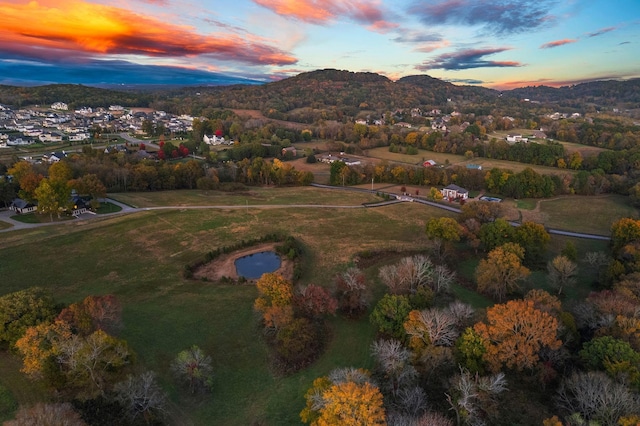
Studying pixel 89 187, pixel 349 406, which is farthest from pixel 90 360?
pixel 89 187

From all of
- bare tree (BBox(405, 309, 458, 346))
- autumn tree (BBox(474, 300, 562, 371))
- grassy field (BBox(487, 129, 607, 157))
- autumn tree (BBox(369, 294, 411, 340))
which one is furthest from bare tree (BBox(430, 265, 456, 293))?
grassy field (BBox(487, 129, 607, 157))

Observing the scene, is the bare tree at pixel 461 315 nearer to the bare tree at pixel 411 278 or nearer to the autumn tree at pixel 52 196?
the bare tree at pixel 411 278

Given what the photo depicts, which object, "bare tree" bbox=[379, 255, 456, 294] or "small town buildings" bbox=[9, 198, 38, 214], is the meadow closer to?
"bare tree" bbox=[379, 255, 456, 294]

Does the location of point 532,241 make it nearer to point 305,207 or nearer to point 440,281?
point 440,281

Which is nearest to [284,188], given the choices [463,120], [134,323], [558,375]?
[134,323]

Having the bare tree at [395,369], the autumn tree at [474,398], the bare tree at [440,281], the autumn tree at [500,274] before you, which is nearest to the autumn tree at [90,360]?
the bare tree at [395,369]

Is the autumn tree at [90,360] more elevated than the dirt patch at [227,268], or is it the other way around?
the autumn tree at [90,360]
